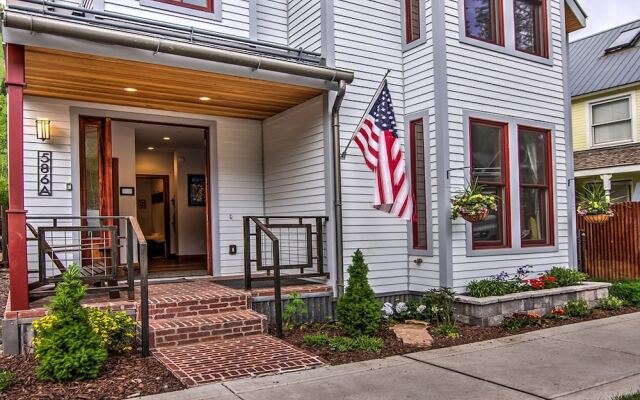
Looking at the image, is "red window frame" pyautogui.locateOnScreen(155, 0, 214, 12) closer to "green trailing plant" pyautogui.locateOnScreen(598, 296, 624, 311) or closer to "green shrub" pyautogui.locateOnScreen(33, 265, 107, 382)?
"green shrub" pyautogui.locateOnScreen(33, 265, 107, 382)

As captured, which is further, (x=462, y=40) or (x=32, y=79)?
(x=462, y=40)

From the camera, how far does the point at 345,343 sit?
5.61m

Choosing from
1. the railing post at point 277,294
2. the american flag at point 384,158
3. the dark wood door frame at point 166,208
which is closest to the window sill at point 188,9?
the american flag at point 384,158

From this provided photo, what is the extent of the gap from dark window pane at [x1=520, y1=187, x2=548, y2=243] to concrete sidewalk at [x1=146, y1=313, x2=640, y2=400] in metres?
2.30

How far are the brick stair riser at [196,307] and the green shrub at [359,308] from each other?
1.23m

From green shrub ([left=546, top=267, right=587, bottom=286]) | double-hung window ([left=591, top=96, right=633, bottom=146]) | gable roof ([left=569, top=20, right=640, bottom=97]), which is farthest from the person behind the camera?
gable roof ([left=569, top=20, right=640, bottom=97])

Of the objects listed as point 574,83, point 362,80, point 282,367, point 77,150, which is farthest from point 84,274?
point 574,83

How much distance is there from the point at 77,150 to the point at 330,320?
4175mm

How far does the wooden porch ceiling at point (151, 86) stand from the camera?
18.6ft

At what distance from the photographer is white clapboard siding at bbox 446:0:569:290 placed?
7.12 m

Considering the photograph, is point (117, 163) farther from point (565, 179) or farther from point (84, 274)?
point (565, 179)

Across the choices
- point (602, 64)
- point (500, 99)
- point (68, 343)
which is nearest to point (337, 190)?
point (500, 99)

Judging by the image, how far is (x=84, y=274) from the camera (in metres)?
5.87

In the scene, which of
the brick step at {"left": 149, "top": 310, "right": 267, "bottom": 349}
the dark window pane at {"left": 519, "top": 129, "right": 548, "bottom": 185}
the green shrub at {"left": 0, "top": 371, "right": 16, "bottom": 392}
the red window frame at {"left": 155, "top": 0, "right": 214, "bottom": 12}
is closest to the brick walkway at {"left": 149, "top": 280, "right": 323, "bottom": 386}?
the brick step at {"left": 149, "top": 310, "right": 267, "bottom": 349}
